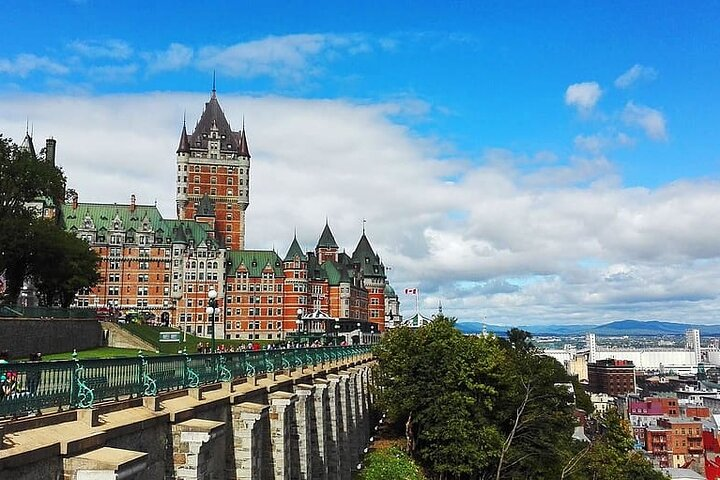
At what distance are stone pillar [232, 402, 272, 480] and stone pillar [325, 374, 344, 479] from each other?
12.3 m

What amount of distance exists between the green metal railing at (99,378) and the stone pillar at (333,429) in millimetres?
9588

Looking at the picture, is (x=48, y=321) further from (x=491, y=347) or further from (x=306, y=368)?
(x=491, y=347)

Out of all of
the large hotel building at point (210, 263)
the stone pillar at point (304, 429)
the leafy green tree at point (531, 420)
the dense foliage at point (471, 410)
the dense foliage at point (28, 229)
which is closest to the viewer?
the stone pillar at point (304, 429)

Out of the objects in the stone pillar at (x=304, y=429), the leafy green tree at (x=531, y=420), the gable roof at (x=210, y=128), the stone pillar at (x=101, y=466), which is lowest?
the leafy green tree at (x=531, y=420)

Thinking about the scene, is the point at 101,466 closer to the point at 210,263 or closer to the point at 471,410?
the point at 471,410

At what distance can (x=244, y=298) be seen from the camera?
12975 cm

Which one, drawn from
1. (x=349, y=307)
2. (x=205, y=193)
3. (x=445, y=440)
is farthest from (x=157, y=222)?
(x=445, y=440)

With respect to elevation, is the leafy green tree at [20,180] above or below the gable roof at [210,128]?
below

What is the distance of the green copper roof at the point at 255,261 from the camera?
13088 cm

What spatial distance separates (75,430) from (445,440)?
35684 millimetres

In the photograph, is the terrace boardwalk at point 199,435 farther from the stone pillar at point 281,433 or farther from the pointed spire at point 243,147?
the pointed spire at point 243,147

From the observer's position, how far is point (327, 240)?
15050 cm

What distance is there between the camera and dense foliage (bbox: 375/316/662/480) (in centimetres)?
4450

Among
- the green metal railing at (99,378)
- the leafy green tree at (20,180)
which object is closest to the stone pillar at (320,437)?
the green metal railing at (99,378)
